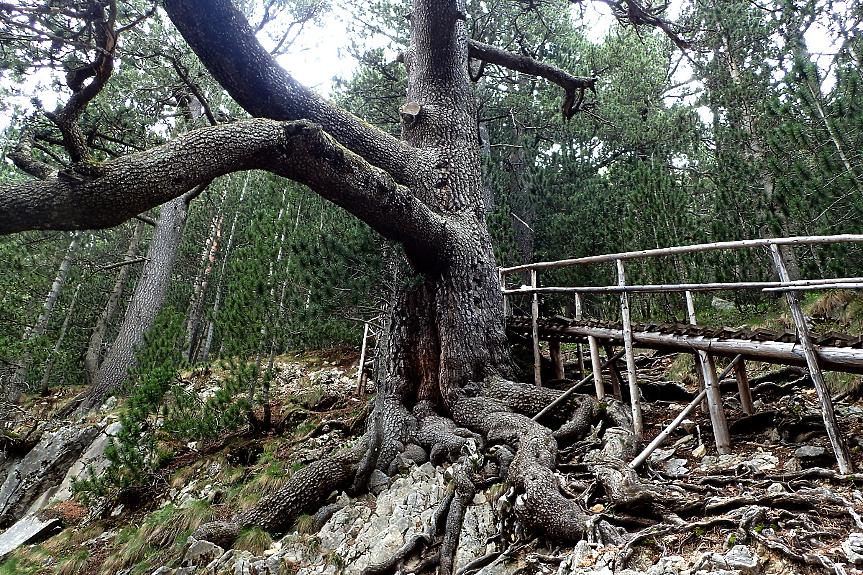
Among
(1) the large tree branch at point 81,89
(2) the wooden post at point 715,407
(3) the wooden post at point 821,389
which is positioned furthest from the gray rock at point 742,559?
(1) the large tree branch at point 81,89

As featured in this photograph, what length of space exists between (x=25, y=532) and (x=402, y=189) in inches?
266

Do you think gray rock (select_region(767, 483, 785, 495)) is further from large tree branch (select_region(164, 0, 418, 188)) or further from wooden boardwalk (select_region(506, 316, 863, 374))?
large tree branch (select_region(164, 0, 418, 188))

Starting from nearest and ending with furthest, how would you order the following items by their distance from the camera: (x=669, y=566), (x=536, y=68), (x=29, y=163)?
(x=669, y=566), (x=29, y=163), (x=536, y=68)

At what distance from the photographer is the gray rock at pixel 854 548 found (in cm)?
207

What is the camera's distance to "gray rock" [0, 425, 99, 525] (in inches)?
289

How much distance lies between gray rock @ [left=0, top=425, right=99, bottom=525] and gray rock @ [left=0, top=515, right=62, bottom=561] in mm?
925

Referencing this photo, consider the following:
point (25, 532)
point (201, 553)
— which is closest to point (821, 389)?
point (201, 553)

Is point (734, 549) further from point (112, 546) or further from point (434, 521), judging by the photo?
point (112, 546)

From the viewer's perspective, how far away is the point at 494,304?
19.7 ft

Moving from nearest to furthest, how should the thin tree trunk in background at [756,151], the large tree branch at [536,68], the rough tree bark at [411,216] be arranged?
the rough tree bark at [411,216] < the large tree branch at [536,68] < the thin tree trunk in background at [756,151]

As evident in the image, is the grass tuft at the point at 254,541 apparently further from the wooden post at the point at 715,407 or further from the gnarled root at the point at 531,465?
the wooden post at the point at 715,407

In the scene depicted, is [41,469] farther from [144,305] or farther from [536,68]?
[536,68]

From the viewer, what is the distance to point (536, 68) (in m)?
7.73

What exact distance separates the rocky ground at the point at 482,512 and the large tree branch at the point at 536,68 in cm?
499
